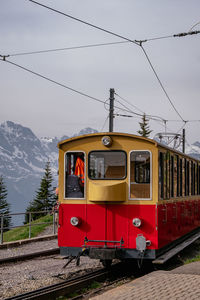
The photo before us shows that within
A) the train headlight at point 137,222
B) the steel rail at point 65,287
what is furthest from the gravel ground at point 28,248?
the train headlight at point 137,222

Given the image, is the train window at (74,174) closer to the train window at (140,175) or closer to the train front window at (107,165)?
the train front window at (107,165)

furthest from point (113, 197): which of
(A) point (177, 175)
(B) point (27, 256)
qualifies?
(B) point (27, 256)

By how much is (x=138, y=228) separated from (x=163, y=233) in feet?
2.80

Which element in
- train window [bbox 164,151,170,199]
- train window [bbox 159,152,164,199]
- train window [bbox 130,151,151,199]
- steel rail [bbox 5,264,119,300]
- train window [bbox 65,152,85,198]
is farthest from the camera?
train window [bbox 164,151,170,199]

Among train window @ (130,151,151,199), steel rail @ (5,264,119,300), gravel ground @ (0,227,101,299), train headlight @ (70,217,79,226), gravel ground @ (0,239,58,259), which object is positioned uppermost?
train window @ (130,151,151,199)

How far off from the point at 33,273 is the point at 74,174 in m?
2.36

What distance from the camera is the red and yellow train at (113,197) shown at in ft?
33.0

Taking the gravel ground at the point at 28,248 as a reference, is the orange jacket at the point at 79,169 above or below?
above

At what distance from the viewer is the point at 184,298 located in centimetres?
728

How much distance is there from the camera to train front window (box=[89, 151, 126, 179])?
33.9 ft

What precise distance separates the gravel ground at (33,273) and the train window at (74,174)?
171 cm

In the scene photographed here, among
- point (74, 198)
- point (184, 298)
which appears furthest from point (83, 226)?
point (184, 298)

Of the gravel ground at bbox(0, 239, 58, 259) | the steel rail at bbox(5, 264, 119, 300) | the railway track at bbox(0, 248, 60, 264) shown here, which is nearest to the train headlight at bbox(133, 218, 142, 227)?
the steel rail at bbox(5, 264, 119, 300)

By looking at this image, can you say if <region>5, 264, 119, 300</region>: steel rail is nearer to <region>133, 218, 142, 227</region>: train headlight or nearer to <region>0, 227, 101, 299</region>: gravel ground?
<region>0, 227, 101, 299</region>: gravel ground
